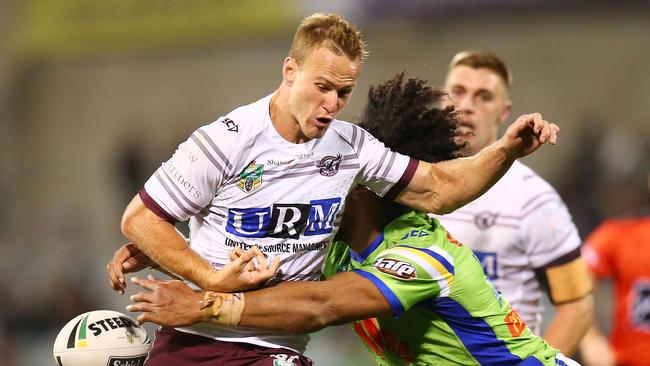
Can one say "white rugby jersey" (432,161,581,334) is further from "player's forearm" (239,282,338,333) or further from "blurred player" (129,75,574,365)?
"player's forearm" (239,282,338,333)

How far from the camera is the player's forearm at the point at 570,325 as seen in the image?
5.35 m

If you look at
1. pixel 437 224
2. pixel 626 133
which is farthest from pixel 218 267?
pixel 626 133

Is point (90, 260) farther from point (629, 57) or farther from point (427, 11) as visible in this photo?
point (629, 57)

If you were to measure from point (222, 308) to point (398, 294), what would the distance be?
0.62 metres

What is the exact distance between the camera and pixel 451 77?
5910mm

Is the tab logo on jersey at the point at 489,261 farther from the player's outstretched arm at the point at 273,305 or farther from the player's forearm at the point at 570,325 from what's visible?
the player's outstretched arm at the point at 273,305

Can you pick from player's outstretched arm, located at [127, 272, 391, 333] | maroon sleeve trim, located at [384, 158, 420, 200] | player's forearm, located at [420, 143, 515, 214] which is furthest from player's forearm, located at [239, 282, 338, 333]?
player's forearm, located at [420, 143, 515, 214]

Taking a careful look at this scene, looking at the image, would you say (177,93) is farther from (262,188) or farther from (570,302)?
(262,188)

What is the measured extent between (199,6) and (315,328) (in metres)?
11.0

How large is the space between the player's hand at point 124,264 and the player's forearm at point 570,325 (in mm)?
2237

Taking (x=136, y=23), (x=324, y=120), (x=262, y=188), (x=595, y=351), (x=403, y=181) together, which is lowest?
(x=595, y=351)


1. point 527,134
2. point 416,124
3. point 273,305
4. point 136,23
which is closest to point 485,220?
point 416,124

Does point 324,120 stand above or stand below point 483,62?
below

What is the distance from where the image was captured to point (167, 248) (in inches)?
146
